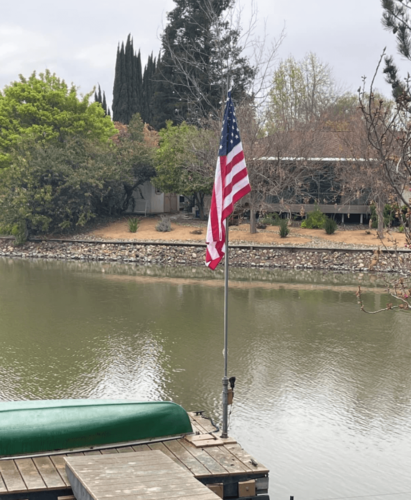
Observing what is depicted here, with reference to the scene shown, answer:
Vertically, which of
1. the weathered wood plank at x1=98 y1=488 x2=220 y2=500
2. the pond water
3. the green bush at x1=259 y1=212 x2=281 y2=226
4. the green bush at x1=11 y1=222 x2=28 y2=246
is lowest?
the pond water

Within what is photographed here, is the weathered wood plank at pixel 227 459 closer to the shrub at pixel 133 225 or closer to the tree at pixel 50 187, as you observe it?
the shrub at pixel 133 225

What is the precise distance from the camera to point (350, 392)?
12844 mm

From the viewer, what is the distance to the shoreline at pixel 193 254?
3084 cm

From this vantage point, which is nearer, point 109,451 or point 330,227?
point 109,451

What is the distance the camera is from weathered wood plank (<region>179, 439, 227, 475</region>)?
758cm

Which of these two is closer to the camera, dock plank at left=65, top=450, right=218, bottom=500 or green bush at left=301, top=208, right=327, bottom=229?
dock plank at left=65, top=450, right=218, bottom=500

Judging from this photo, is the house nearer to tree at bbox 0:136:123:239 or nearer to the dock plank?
tree at bbox 0:136:123:239

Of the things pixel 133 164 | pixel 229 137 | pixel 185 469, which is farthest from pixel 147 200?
pixel 185 469

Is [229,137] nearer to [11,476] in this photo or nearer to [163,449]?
[163,449]

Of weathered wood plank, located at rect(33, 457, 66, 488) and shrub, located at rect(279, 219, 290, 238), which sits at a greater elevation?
shrub, located at rect(279, 219, 290, 238)

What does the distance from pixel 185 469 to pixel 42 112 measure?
121 ft

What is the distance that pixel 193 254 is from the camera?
33.0 meters

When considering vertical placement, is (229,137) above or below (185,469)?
above

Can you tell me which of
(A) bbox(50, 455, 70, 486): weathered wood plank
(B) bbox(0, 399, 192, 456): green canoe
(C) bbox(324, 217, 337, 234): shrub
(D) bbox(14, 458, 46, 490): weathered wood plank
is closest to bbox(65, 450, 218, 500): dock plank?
(A) bbox(50, 455, 70, 486): weathered wood plank
